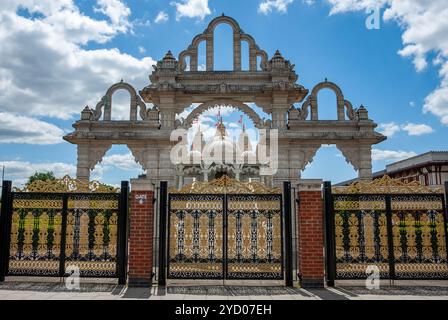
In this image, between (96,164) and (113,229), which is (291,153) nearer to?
(96,164)

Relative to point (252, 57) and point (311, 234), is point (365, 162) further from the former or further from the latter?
point (311, 234)

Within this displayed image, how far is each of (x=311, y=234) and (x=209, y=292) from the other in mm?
2158

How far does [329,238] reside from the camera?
7.13 m

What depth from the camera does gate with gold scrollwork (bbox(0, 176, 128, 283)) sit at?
7.18 m

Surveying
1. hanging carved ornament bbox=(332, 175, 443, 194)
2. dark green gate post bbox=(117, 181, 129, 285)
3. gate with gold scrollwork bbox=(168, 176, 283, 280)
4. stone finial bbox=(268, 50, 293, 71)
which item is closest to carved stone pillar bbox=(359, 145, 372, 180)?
stone finial bbox=(268, 50, 293, 71)

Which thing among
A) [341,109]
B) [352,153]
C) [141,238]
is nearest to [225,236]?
[141,238]

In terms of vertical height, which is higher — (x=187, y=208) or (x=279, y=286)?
(x=187, y=208)

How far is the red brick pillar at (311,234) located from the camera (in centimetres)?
693

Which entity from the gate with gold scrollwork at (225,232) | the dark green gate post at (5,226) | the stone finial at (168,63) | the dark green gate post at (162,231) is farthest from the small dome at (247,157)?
the dark green gate post at (5,226)

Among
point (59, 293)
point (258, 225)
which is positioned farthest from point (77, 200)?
point (258, 225)
